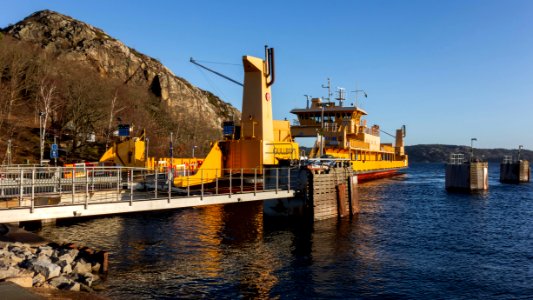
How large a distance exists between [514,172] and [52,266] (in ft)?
290

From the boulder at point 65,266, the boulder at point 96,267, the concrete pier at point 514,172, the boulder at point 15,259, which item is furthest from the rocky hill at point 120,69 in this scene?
the boulder at point 65,266

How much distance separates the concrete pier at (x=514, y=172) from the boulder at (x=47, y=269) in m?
87.4

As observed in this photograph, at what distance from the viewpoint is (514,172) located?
83.1 meters

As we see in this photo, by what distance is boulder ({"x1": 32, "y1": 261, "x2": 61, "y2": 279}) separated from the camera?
44.7 ft

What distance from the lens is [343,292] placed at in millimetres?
14945

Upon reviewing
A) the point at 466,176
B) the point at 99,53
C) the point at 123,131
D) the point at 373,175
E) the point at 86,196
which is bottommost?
the point at 373,175

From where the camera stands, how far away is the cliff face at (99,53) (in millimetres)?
97188

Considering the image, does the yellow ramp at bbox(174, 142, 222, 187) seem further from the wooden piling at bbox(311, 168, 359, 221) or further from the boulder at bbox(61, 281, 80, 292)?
the boulder at bbox(61, 281, 80, 292)

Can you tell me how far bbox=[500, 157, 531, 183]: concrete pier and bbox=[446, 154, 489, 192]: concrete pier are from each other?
29.5 m

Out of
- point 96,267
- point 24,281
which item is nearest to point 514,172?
point 96,267

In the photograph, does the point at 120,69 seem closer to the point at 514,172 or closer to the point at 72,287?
the point at 514,172

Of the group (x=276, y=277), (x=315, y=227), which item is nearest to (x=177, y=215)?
(x=315, y=227)

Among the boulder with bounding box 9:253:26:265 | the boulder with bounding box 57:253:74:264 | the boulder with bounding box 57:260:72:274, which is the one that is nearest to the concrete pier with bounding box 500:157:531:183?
the boulder with bounding box 57:253:74:264

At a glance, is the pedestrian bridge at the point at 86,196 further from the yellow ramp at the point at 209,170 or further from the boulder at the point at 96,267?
the boulder at the point at 96,267
